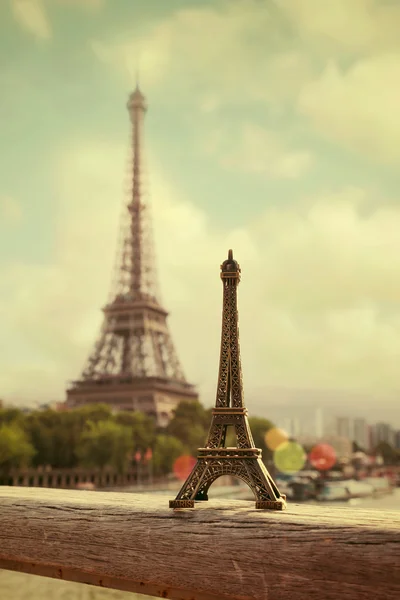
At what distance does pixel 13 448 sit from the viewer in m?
36.5

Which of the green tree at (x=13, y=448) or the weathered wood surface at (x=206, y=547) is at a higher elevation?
the green tree at (x=13, y=448)

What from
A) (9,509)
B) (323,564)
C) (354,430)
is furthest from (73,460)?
(354,430)

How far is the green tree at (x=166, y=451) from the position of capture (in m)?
43.4

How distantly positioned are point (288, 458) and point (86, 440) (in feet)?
83.9

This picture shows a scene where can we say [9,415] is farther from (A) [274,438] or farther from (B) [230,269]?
(B) [230,269]

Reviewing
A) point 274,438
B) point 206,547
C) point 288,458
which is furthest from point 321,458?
point 206,547

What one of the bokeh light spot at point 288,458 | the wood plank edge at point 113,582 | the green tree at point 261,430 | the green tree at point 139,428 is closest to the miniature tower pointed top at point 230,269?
the wood plank edge at point 113,582

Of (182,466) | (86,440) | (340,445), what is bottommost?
(182,466)

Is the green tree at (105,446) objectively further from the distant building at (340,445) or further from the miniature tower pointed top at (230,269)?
the distant building at (340,445)

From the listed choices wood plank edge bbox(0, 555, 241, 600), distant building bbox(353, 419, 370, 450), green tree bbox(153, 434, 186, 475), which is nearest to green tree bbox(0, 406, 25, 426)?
green tree bbox(153, 434, 186, 475)

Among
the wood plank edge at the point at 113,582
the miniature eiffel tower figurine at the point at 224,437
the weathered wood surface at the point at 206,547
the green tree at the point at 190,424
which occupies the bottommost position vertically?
the wood plank edge at the point at 113,582

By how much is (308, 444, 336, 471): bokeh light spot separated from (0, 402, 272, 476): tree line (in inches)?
1081

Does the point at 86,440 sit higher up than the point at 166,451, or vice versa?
the point at 86,440

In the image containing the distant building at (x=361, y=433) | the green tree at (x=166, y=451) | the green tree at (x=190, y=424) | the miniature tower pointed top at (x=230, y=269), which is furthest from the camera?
the distant building at (x=361, y=433)
